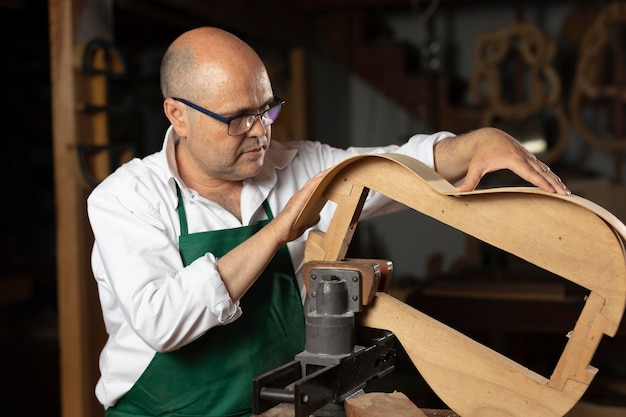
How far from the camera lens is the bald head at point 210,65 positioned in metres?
1.96

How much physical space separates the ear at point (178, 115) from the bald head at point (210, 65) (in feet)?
0.08

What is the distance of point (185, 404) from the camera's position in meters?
2.03

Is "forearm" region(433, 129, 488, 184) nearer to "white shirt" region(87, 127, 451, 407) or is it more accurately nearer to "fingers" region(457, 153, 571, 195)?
"white shirt" region(87, 127, 451, 407)

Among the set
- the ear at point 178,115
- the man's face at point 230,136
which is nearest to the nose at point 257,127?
the man's face at point 230,136

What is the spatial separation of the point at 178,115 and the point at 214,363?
680 millimetres

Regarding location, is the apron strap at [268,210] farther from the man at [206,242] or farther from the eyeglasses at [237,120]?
the eyeglasses at [237,120]

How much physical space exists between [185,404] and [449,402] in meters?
0.76

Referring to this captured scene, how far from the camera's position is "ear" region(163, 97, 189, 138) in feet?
6.79

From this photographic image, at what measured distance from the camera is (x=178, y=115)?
2090mm

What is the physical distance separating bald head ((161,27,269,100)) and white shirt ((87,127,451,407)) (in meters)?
0.23

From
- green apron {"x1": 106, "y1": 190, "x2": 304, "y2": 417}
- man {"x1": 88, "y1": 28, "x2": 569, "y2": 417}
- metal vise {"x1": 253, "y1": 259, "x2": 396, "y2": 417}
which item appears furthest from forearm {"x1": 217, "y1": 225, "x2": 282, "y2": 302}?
green apron {"x1": 106, "y1": 190, "x2": 304, "y2": 417}

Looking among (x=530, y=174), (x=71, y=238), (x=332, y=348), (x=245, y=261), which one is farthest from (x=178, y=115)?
(x=71, y=238)

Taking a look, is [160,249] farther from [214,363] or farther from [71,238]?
[71,238]

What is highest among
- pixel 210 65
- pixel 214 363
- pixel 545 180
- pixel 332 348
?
pixel 210 65
